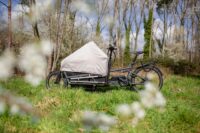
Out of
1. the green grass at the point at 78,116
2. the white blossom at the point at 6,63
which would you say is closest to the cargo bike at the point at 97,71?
the green grass at the point at 78,116

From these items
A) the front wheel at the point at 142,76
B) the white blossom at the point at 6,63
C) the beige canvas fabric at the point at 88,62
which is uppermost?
the white blossom at the point at 6,63

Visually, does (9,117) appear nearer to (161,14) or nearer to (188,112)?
(188,112)

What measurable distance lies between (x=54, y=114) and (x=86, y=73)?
2569mm

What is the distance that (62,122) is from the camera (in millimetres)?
4723

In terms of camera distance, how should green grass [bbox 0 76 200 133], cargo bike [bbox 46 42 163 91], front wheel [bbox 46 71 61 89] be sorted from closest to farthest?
green grass [bbox 0 76 200 133], cargo bike [bbox 46 42 163 91], front wheel [bbox 46 71 61 89]

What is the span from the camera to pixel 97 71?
7418 millimetres

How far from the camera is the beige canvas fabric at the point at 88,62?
24.3 ft

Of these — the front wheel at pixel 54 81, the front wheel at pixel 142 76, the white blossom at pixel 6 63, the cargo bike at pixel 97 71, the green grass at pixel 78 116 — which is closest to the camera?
the white blossom at pixel 6 63

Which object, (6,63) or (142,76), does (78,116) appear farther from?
(6,63)

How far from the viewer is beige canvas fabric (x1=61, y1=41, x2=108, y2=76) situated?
7406 millimetres

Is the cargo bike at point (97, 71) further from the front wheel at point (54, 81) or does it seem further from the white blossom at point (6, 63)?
the white blossom at point (6, 63)

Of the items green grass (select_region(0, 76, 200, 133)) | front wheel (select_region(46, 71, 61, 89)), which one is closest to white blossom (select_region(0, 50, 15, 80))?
green grass (select_region(0, 76, 200, 133))

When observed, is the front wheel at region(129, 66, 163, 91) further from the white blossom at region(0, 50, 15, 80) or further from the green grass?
the white blossom at region(0, 50, 15, 80)

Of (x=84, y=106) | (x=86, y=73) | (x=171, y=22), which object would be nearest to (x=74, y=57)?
(x=86, y=73)
